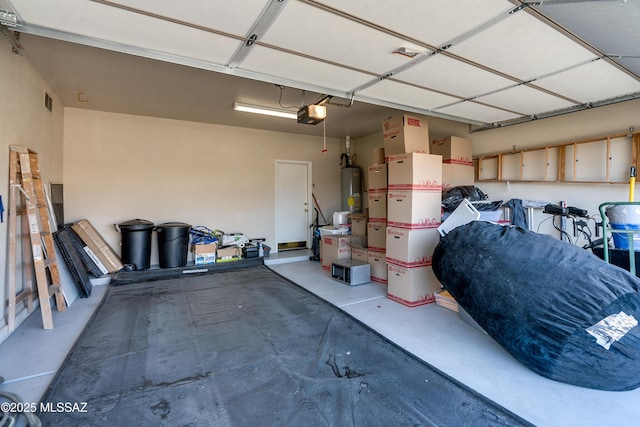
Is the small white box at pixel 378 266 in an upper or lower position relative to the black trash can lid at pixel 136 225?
lower

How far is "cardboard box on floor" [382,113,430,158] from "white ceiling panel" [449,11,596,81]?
1.62 metres

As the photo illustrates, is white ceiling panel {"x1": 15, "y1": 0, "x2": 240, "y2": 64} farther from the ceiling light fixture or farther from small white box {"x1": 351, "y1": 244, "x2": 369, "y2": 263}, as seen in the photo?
small white box {"x1": 351, "y1": 244, "x2": 369, "y2": 263}

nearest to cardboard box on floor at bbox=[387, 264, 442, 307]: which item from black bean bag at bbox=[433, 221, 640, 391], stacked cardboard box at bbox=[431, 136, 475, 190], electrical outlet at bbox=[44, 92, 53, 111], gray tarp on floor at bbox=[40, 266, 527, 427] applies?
gray tarp on floor at bbox=[40, 266, 527, 427]

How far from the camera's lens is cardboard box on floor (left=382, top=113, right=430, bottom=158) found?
171 inches

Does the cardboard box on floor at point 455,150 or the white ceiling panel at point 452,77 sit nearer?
the white ceiling panel at point 452,77

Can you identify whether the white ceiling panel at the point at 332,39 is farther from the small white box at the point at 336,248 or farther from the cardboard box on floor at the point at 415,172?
the small white box at the point at 336,248

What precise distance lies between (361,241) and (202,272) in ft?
9.23

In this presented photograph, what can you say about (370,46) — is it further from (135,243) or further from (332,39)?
(135,243)

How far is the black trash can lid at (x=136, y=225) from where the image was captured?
4969 mm

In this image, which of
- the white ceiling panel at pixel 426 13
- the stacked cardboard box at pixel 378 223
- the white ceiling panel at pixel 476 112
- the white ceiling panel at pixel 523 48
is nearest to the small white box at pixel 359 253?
the stacked cardboard box at pixel 378 223

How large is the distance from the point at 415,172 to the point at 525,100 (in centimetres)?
145

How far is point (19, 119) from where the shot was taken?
3.12 metres

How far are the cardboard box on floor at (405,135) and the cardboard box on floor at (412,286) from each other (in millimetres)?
1636

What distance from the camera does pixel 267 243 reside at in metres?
6.77
